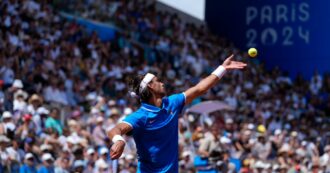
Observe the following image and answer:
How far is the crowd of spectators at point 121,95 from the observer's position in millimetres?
13609

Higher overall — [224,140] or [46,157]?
[224,140]

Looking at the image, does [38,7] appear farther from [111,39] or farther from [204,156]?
[204,156]

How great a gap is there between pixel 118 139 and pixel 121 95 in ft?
38.8

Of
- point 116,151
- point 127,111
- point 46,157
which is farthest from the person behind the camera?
point 127,111

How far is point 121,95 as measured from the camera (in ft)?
60.0

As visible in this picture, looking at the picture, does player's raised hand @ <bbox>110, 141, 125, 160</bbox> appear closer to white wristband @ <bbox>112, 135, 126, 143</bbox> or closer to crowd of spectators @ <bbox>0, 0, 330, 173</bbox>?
white wristband @ <bbox>112, 135, 126, 143</bbox>

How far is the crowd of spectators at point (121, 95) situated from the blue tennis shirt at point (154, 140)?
0.58m

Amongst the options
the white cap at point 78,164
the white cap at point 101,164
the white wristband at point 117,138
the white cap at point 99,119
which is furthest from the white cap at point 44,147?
the white wristband at point 117,138

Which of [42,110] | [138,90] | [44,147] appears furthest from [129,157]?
[138,90]

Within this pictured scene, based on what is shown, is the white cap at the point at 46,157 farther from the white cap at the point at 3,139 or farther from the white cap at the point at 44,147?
the white cap at the point at 3,139

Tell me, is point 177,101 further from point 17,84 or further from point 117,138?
point 17,84

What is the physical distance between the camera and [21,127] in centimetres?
1345

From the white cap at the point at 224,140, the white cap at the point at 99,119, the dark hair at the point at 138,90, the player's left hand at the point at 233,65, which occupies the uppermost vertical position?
the white cap at the point at 99,119

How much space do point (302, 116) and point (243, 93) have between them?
6.97 feet
